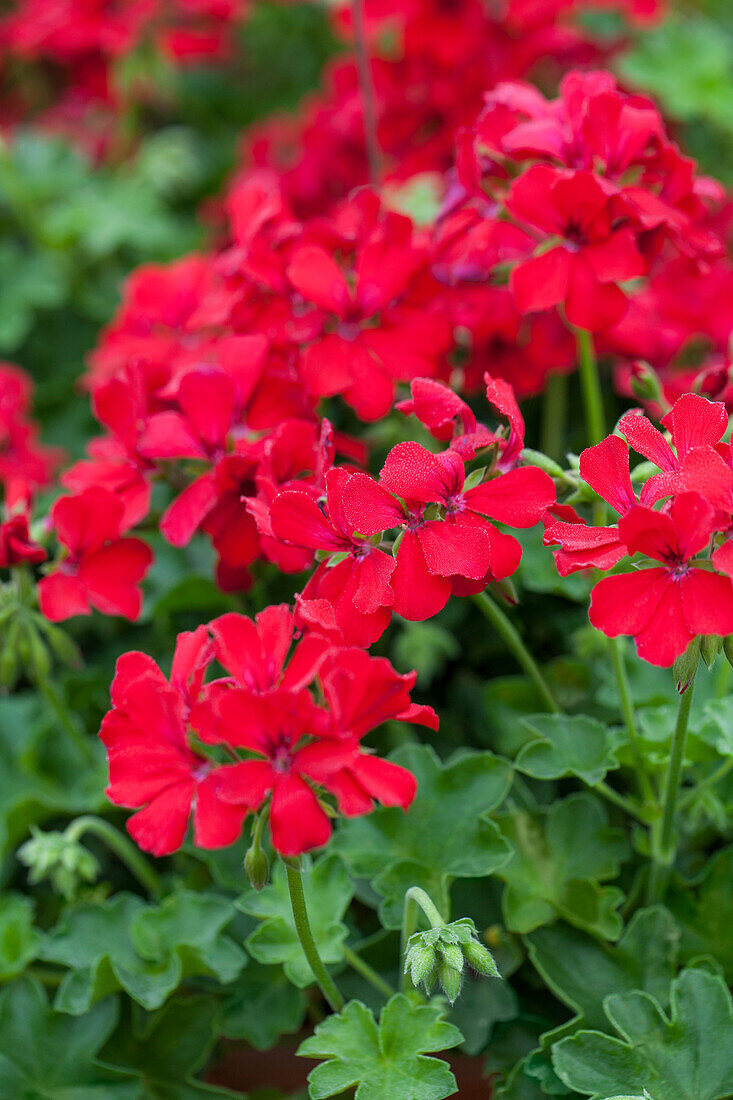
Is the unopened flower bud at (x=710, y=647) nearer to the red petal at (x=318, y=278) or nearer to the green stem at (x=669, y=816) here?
the green stem at (x=669, y=816)

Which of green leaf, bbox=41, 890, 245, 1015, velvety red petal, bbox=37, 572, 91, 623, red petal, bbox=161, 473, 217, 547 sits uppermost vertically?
red petal, bbox=161, 473, 217, 547

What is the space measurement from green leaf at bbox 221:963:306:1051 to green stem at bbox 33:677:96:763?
34 centimetres

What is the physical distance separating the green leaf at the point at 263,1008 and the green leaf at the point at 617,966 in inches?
10.1

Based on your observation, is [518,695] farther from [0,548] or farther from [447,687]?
[0,548]

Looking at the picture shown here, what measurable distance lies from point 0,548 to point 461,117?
1.05 m

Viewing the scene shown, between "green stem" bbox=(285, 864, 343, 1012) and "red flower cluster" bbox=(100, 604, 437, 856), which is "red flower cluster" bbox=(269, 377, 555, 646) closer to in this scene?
"red flower cluster" bbox=(100, 604, 437, 856)

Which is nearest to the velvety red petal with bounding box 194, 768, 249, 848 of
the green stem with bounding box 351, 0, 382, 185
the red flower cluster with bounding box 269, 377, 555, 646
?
the red flower cluster with bounding box 269, 377, 555, 646

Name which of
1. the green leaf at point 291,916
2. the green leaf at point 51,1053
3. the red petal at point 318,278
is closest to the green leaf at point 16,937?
the green leaf at point 51,1053

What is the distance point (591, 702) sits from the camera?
51.4 inches

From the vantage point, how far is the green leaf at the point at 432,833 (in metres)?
1.05

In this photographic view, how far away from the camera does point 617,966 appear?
42.0 inches

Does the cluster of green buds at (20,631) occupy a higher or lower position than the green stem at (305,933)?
higher

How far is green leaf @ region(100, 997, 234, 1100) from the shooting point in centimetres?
113

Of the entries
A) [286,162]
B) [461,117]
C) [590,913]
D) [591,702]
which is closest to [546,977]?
[590,913]
